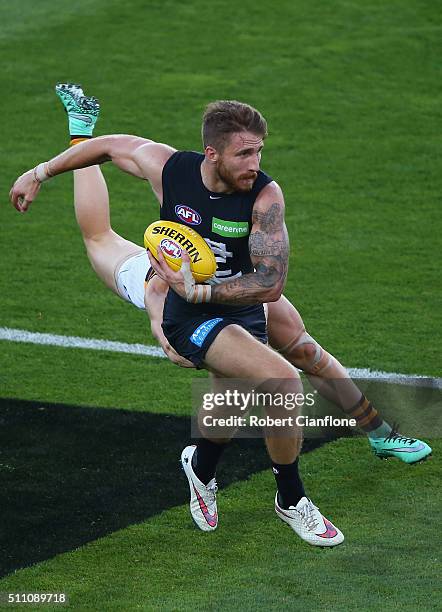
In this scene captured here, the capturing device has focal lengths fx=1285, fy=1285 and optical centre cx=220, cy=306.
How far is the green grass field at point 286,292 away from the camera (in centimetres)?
704

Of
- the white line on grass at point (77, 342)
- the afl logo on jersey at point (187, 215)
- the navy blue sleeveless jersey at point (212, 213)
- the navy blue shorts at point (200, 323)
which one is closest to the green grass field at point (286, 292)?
the white line on grass at point (77, 342)

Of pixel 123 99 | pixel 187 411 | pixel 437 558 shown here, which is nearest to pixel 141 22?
pixel 123 99

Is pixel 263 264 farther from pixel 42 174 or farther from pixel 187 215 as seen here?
pixel 42 174

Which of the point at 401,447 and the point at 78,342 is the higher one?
the point at 401,447

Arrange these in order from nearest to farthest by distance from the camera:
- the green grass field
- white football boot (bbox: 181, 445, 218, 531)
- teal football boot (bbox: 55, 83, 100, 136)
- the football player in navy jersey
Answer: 1. the football player in navy jersey
2. the green grass field
3. white football boot (bbox: 181, 445, 218, 531)
4. teal football boot (bbox: 55, 83, 100, 136)

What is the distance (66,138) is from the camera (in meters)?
14.4

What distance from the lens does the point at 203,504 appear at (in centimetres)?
739

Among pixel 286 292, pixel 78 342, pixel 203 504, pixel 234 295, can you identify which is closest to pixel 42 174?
pixel 234 295

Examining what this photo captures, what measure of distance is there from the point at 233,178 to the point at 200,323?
82cm

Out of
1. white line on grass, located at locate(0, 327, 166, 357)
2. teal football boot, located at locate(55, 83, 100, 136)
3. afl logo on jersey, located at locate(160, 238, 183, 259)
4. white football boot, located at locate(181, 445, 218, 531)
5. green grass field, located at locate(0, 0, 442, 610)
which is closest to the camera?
afl logo on jersey, located at locate(160, 238, 183, 259)

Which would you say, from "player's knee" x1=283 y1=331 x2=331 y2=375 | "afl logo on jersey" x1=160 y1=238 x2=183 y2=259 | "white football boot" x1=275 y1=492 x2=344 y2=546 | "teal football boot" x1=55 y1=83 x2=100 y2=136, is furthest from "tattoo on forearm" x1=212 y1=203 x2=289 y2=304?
"teal football boot" x1=55 y1=83 x2=100 y2=136

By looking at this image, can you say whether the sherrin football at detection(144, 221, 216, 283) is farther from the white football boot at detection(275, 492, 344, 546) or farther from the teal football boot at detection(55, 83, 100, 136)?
the teal football boot at detection(55, 83, 100, 136)

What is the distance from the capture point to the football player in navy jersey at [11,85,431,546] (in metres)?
6.78

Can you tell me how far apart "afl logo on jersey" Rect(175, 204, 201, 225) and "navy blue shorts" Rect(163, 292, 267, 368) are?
Answer: 18.3 inches
